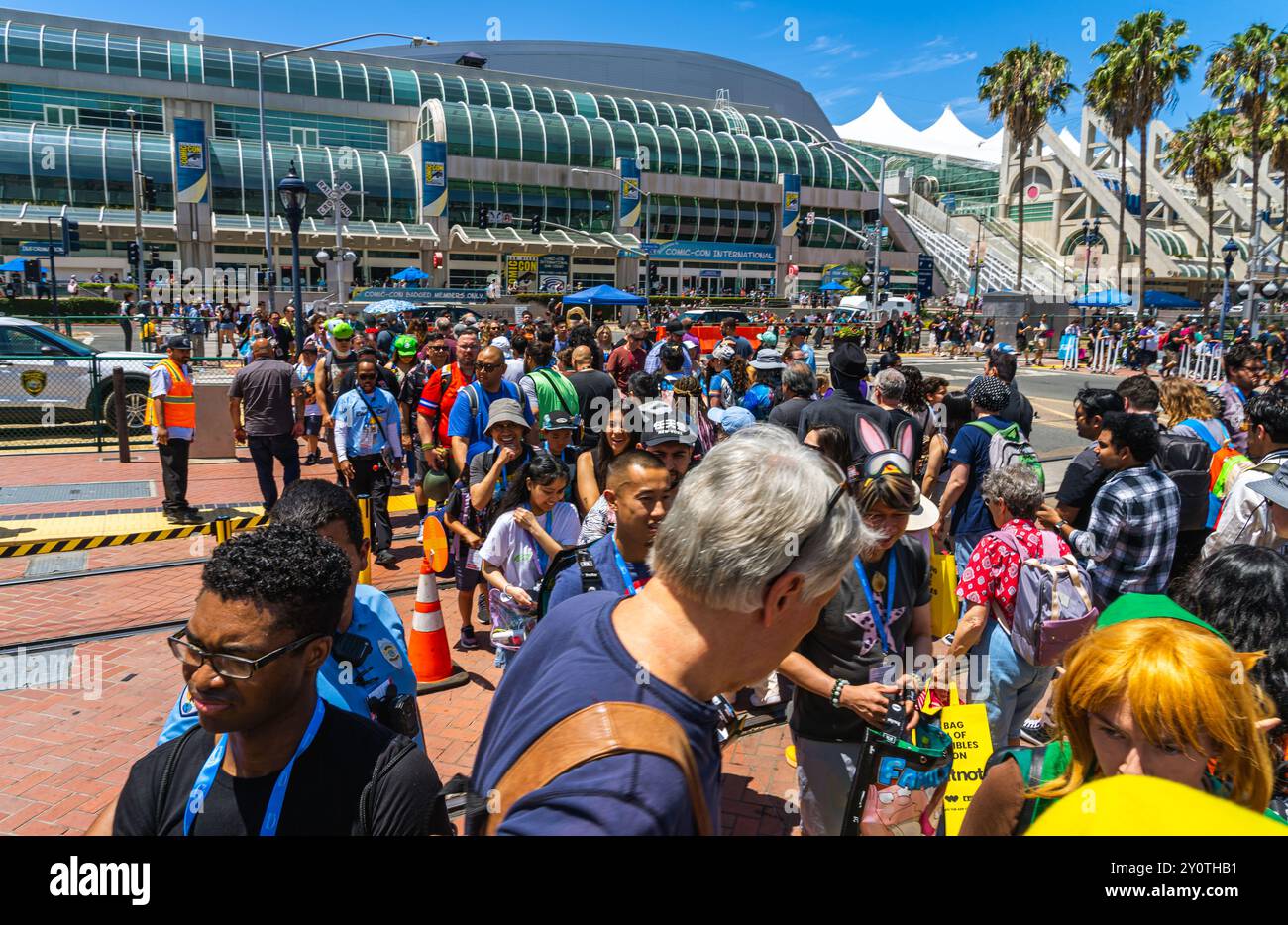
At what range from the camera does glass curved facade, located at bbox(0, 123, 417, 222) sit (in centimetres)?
4606

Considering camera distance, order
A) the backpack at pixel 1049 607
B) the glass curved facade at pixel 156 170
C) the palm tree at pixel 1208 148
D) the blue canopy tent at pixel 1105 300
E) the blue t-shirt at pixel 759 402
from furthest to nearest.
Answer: the glass curved facade at pixel 156 170, the palm tree at pixel 1208 148, the blue canopy tent at pixel 1105 300, the blue t-shirt at pixel 759 402, the backpack at pixel 1049 607

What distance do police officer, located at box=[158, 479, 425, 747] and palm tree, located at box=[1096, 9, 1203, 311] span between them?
41138mm

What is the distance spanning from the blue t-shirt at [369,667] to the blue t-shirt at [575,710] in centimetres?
101

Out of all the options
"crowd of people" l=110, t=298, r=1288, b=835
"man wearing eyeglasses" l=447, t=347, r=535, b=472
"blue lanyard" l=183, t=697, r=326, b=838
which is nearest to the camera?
"crowd of people" l=110, t=298, r=1288, b=835

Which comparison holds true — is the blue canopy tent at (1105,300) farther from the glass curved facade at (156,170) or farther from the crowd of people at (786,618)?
the glass curved facade at (156,170)

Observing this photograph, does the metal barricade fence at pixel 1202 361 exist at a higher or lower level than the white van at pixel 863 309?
lower

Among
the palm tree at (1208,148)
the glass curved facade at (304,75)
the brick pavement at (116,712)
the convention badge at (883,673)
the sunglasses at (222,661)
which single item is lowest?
the brick pavement at (116,712)

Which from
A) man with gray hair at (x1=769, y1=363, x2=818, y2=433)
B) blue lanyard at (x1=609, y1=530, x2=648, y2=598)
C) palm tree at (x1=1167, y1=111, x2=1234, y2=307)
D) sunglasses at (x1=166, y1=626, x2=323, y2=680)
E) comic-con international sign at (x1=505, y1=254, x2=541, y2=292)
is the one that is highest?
palm tree at (x1=1167, y1=111, x2=1234, y2=307)

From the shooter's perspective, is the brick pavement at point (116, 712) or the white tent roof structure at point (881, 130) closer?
the brick pavement at point (116, 712)

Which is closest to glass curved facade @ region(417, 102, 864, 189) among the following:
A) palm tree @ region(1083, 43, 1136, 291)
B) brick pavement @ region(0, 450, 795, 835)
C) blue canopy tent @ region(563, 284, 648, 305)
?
blue canopy tent @ region(563, 284, 648, 305)

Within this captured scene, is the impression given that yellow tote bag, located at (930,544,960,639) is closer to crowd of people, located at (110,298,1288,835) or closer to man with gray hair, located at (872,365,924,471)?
crowd of people, located at (110,298,1288,835)

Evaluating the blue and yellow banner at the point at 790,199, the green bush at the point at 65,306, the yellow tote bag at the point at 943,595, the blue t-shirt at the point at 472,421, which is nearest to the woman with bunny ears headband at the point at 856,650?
the yellow tote bag at the point at 943,595

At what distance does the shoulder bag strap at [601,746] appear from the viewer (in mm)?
1260
